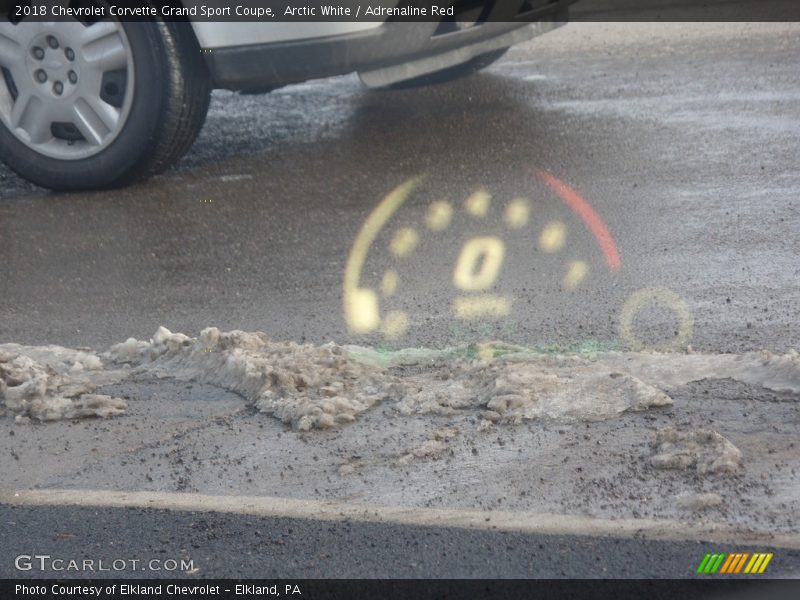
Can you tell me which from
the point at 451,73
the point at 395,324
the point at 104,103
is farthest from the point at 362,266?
the point at 451,73

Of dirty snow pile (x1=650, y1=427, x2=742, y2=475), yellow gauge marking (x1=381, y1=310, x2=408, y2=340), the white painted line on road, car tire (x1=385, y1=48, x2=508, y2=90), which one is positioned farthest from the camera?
car tire (x1=385, y1=48, x2=508, y2=90)

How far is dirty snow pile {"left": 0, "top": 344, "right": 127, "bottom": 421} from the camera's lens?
132 inches

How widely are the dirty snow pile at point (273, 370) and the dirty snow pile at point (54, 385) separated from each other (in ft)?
0.38

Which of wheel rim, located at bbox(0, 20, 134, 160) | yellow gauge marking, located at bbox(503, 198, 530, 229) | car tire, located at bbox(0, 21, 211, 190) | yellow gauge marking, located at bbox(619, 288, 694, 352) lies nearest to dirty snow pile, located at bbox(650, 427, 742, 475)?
yellow gauge marking, located at bbox(619, 288, 694, 352)

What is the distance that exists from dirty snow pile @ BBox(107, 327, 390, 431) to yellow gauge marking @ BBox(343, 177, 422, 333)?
368 millimetres

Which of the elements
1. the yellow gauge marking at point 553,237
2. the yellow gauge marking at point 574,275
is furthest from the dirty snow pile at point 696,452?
the yellow gauge marking at point 553,237

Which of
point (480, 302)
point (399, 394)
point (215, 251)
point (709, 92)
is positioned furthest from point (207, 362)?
point (709, 92)

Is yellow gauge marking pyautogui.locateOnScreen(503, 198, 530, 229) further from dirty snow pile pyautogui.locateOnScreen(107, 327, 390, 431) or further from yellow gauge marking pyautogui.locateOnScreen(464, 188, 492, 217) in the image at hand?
dirty snow pile pyautogui.locateOnScreen(107, 327, 390, 431)

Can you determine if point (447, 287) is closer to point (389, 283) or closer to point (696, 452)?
point (389, 283)

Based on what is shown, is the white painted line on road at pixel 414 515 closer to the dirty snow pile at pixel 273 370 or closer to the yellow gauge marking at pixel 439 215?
the dirty snow pile at pixel 273 370

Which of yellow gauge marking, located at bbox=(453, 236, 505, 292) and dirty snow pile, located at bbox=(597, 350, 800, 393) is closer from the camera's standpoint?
dirty snow pile, located at bbox=(597, 350, 800, 393)

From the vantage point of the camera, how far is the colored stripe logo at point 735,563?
2.37 m

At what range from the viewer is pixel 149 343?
377 cm

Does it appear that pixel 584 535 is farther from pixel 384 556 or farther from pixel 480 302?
pixel 480 302
